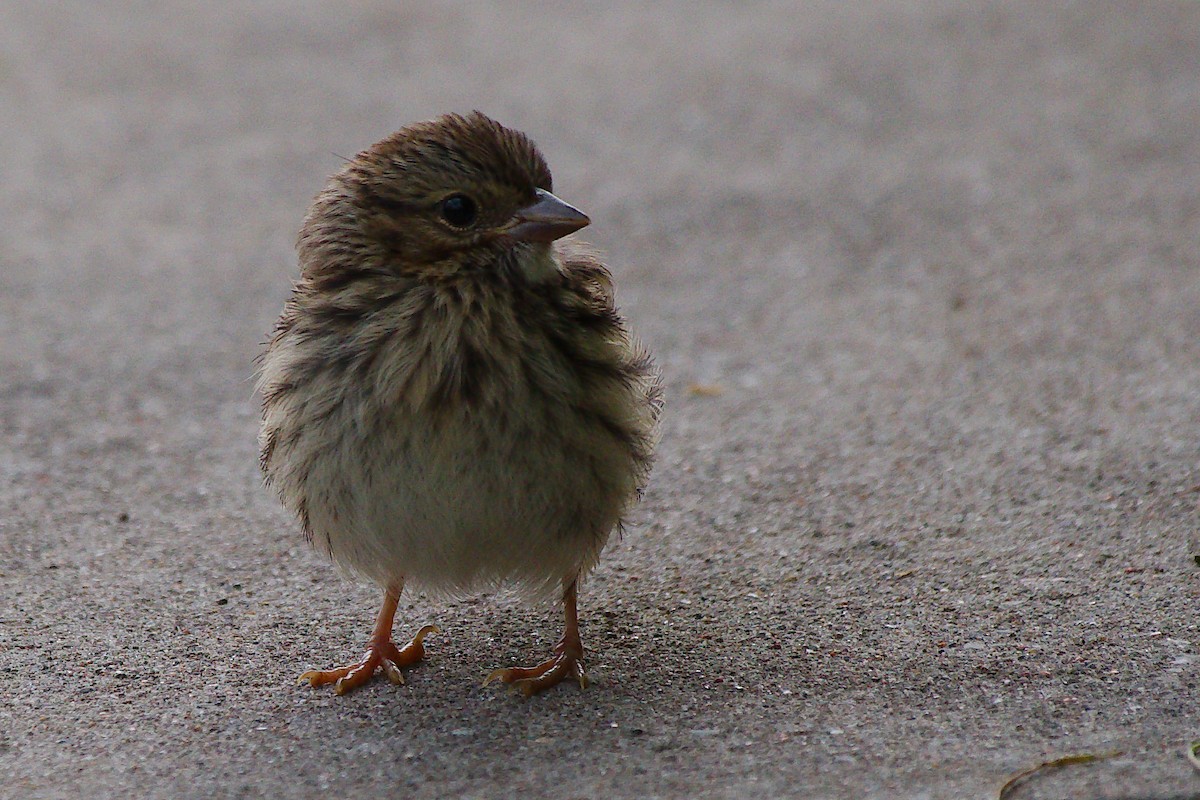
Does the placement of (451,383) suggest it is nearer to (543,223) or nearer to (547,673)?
(543,223)

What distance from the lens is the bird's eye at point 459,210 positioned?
3803 millimetres

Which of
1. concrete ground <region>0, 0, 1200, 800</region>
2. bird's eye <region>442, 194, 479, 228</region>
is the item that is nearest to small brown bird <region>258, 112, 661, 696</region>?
bird's eye <region>442, 194, 479, 228</region>

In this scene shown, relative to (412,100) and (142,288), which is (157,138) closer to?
(412,100)

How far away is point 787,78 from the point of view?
9516 mm

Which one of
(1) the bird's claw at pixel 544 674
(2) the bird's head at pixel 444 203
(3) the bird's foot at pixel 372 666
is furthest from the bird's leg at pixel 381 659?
(2) the bird's head at pixel 444 203

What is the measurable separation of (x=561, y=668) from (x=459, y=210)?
3.92 feet

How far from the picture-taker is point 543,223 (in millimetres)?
3844

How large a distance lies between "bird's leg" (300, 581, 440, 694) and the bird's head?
91 cm

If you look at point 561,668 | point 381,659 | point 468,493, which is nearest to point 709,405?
point 561,668

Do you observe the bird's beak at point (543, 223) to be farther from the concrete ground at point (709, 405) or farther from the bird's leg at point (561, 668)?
the concrete ground at point (709, 405)

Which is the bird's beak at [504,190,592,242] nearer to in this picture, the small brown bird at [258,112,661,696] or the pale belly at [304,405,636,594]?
the small brown bird at [258,112,661,696]

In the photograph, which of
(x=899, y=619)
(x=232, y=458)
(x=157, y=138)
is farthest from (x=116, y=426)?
(x=157, y=138)

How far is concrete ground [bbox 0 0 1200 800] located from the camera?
3.66 meters

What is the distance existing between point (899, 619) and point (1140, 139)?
4994 millimetres
